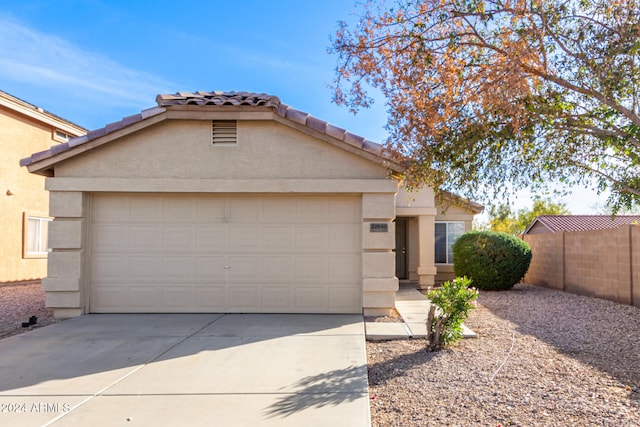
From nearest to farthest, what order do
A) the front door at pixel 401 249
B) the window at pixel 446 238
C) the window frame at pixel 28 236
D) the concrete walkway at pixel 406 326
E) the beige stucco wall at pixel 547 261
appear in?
1. the concrete walkway at pixel 406 326
2. the beige stucco wall at pixel 547 261
3. the window frame at pixel 28 236
4. the window at pixel 446 238
5. the front door at pixel 401 249

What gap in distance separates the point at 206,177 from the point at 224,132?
3.23 feet

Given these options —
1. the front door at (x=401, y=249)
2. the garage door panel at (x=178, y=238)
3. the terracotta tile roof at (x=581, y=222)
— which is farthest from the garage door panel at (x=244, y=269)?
the terracotta tile roof at (x=581, y=222)

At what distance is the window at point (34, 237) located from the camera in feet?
51.9

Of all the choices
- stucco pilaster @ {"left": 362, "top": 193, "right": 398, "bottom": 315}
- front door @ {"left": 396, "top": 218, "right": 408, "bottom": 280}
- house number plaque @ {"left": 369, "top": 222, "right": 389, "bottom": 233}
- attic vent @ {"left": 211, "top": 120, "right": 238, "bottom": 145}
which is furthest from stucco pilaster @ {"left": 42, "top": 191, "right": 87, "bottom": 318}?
front door @ {"left": 396, "top": 218, "right": 408, "bottom": 280}

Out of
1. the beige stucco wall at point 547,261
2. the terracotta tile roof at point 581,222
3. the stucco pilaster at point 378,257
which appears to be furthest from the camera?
the terracotta tile roof at point 581,222

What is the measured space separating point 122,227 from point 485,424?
310 inches

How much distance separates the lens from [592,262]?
41.4 feet

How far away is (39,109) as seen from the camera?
16203 millimetres

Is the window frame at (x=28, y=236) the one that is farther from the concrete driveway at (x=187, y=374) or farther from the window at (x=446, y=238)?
the window at (x=446, y=238)

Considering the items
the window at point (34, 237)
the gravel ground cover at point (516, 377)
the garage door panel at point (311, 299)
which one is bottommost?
the gravel ground cover at point (516, 377)

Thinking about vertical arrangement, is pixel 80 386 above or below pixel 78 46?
below

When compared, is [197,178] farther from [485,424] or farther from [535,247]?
[535,247]

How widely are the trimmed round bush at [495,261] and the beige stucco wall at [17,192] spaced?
1484 cm

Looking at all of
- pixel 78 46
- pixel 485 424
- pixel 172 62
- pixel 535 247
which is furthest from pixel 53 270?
pixel 535 247
